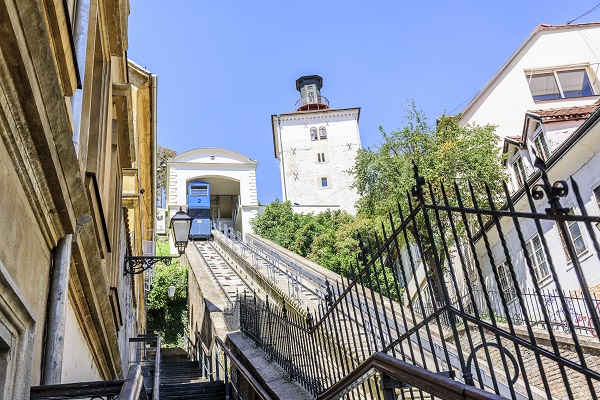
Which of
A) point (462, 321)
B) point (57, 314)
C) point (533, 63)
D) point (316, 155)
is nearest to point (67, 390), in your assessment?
point (57, 314)

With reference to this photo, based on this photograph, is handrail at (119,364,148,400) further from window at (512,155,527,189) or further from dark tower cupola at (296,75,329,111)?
dark tower cupola at (296,75,329,111)

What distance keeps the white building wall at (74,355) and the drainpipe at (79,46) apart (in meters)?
1.41

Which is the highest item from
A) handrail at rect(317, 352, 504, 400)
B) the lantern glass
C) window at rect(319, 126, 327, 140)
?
window at rect(319, 126, 327, 140)

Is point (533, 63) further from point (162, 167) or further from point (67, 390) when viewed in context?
point (162, 167)

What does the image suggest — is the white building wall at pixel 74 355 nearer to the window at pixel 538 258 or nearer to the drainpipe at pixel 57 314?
the drainpipe at pixel 57 314

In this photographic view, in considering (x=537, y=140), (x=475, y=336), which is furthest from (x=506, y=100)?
(x=475, y=336)

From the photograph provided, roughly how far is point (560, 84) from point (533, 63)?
1554 millimetres

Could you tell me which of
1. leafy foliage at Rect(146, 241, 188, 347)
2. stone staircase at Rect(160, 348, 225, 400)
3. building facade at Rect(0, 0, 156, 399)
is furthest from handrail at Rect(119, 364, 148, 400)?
leafy foliage at Rect(146, 241, 188, 347)

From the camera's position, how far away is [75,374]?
4.16 metres

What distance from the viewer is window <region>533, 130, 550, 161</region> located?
16.0 m

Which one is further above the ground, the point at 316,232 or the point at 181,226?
the point at 316,232

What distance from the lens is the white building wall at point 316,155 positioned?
44.5 m

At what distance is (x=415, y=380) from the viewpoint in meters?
2.83

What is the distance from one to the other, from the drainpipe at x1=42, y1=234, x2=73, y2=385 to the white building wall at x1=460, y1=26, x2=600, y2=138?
72.6 feet
